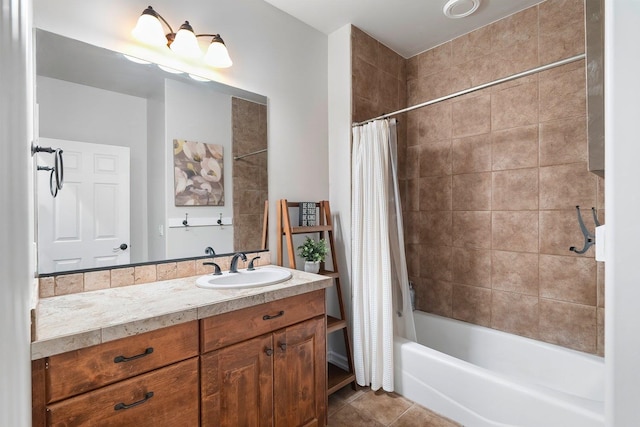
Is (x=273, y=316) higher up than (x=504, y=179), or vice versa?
(x=504, y=179)

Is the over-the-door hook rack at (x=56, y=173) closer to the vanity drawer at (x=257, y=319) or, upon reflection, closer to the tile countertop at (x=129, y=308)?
the tile countertop at (x=129, y=308)

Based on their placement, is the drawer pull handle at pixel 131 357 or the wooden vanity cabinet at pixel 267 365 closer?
the drawer pull handle at pixel 131 357

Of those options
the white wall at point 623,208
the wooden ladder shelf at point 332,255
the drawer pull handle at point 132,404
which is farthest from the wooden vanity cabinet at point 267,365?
the white wall at point 623,208

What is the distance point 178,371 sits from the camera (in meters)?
1.12

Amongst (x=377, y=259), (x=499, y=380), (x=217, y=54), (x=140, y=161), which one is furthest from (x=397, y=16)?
(x=499, y=380)

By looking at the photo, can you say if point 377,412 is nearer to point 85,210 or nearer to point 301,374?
point 301,374

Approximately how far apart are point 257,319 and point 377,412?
1107 millimetres

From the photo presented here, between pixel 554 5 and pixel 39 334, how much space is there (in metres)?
3.17

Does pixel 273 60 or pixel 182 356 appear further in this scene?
pixel 273 60

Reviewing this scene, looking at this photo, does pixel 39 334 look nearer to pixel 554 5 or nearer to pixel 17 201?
pixel 17 201

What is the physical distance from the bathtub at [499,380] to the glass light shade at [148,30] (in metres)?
2.29

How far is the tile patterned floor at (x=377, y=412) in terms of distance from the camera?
5.78ft

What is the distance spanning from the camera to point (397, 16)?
7.18 feet

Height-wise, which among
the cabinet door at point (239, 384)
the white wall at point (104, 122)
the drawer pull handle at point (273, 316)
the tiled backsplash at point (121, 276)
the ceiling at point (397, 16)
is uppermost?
the ceiling at point (397, 16)
